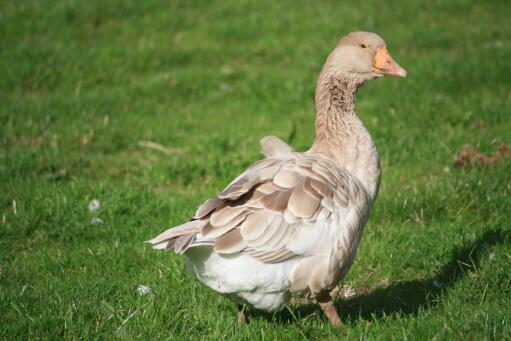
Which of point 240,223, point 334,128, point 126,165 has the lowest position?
point 126,165

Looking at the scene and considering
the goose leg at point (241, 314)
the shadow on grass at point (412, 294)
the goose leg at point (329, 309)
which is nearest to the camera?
the goose leg at point (329, 309)

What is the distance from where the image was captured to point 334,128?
15.5 feet

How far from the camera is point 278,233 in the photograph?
3.92 metres

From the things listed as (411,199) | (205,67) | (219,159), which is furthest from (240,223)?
(205,67)

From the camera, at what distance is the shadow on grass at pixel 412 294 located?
4.56 meters

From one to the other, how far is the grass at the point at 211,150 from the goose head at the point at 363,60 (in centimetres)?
135

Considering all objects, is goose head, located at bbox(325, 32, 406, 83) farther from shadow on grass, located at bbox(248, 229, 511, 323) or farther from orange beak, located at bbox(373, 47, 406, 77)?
shadow on grass, located at bbox(248, 229, 511, 323)

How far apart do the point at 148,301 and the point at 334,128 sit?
1.71 metres

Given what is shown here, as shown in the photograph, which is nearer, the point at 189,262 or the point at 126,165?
the point at 189,262

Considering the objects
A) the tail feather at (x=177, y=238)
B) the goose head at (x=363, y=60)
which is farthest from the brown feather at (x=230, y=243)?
the goose head at (x=363, y=60)

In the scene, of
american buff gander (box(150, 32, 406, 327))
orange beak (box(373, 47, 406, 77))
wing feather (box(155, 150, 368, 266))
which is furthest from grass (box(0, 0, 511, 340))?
orange beak (box(373, 47, 406, 77))

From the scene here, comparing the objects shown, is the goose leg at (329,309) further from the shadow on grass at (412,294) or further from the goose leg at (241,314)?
the goose leg at (241,314)

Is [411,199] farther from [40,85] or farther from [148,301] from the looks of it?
[40,85]

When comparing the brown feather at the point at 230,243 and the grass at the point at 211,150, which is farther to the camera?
the grass at the point at 211,150
